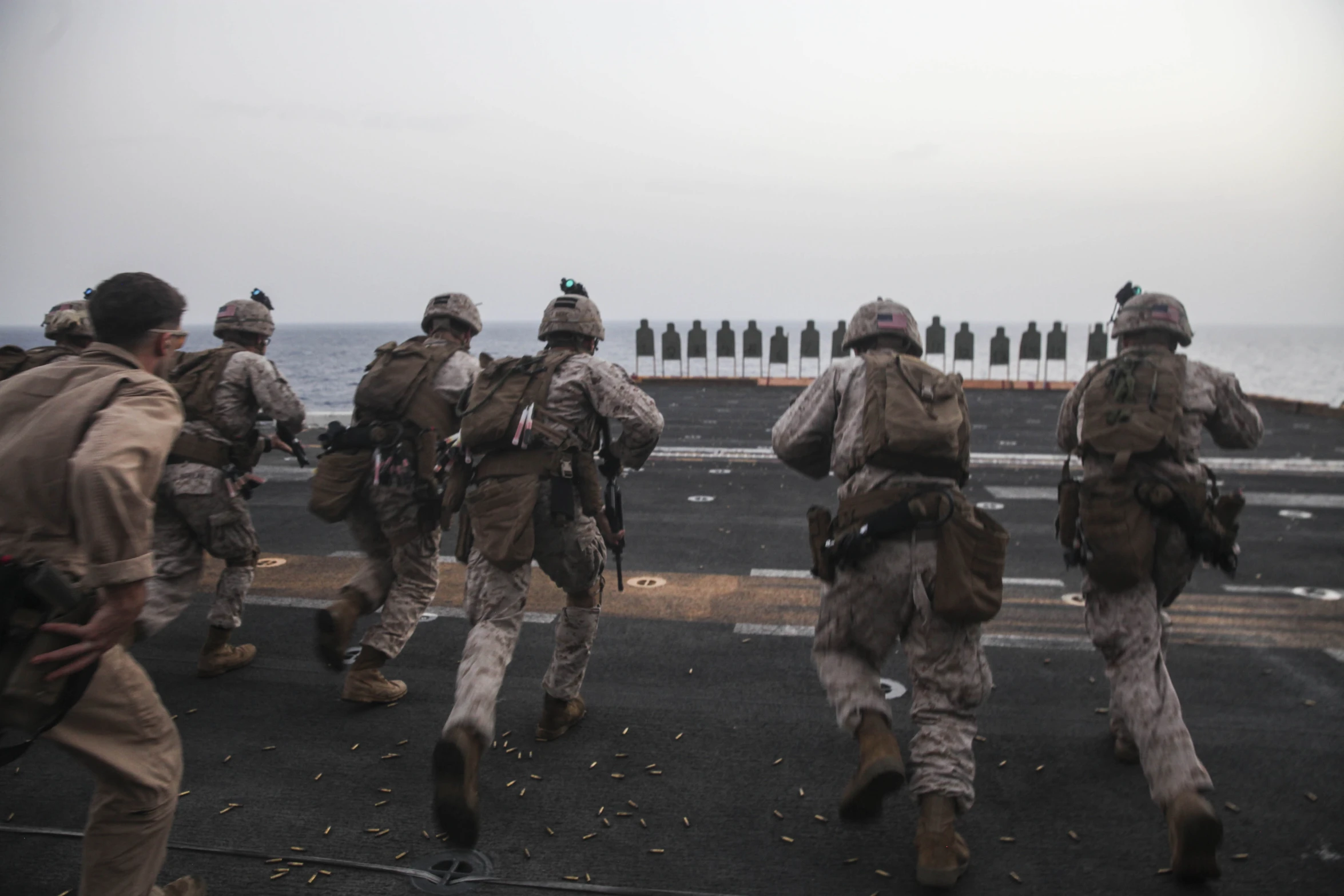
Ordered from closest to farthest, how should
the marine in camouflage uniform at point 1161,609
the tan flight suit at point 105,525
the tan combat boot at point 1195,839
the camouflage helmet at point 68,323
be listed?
the tan flight suit at point 105,525 < the tan combat boot at point 1195,839 < the marine in camouflage uniform at point 1161,609 < the camouflage helmet at point 68,323

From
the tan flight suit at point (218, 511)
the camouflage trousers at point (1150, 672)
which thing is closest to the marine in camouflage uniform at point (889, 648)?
the camouflage trousers at point (1150, 672)

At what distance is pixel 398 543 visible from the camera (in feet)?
15.7

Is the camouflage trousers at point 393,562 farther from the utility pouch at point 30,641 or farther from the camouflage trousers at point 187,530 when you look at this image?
the utility pouch at point 30,641

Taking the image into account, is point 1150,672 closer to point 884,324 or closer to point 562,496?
point 884,324

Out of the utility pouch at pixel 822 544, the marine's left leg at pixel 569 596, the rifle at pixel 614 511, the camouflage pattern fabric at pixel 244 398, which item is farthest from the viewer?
the camouflage pattern fabric at pixel 244 398

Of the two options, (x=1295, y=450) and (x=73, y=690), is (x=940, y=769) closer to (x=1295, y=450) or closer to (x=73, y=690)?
(x=73, y=690)

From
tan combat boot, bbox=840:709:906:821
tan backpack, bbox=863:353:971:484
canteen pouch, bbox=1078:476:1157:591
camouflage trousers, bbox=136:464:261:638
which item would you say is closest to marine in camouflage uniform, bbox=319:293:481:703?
camouflage trousers, bbox=136:464:261:638

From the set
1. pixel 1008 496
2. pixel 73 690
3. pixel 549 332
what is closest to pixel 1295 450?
pixel 1008 496

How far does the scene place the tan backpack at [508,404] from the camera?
390 cm

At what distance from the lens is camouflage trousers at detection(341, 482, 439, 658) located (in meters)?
4.66

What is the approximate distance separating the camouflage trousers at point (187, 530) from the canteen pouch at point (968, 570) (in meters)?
3.59

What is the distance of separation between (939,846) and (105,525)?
2.67 metres

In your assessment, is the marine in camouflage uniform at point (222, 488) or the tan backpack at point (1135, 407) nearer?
the tan backpack at point (1135, 407)

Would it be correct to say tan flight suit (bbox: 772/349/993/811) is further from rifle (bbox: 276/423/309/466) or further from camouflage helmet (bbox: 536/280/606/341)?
rifle (bbox: 276/423/309/466)
